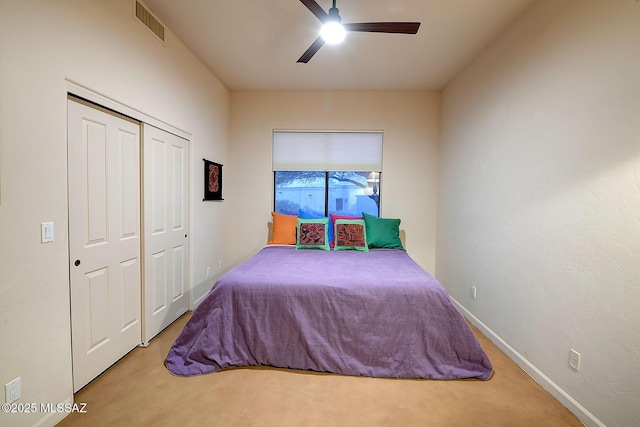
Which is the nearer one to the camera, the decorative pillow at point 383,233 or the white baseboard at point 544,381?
the white baseboard at point 544,381

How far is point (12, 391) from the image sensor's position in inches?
49.4

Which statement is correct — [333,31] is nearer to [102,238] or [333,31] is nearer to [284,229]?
[102,238]

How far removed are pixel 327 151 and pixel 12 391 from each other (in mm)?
3407

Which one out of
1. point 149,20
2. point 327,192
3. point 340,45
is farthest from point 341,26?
point 327,192

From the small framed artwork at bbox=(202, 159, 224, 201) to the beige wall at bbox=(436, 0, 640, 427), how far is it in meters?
2.91

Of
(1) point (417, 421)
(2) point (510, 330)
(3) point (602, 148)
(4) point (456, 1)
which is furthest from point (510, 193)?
(1) point (417, 421)

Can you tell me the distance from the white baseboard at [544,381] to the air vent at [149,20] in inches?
150

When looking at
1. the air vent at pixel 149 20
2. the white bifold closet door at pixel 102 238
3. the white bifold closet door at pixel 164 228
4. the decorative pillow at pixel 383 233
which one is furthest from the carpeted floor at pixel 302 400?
the air vent at pixel 149 20

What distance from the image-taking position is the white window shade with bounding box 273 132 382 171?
374 centimetres

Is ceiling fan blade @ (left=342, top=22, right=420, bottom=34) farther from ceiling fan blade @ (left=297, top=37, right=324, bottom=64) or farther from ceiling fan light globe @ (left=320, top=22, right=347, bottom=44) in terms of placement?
ceiling fan blade @ (left=297, top=37, right=324, bottom=64)

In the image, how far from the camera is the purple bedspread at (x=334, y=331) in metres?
1.88

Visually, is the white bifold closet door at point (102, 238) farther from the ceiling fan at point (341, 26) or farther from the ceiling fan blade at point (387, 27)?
the ceiling fan blade at point (387, 27)

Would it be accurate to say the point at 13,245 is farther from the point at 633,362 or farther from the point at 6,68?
the point at 633,362

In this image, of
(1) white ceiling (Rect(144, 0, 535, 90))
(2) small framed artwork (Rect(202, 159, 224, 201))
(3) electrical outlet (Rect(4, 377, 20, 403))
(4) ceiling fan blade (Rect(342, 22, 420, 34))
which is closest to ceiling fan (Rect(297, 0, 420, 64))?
(4) ceiling fan blade (Rect(342, 22, 420, 34))
